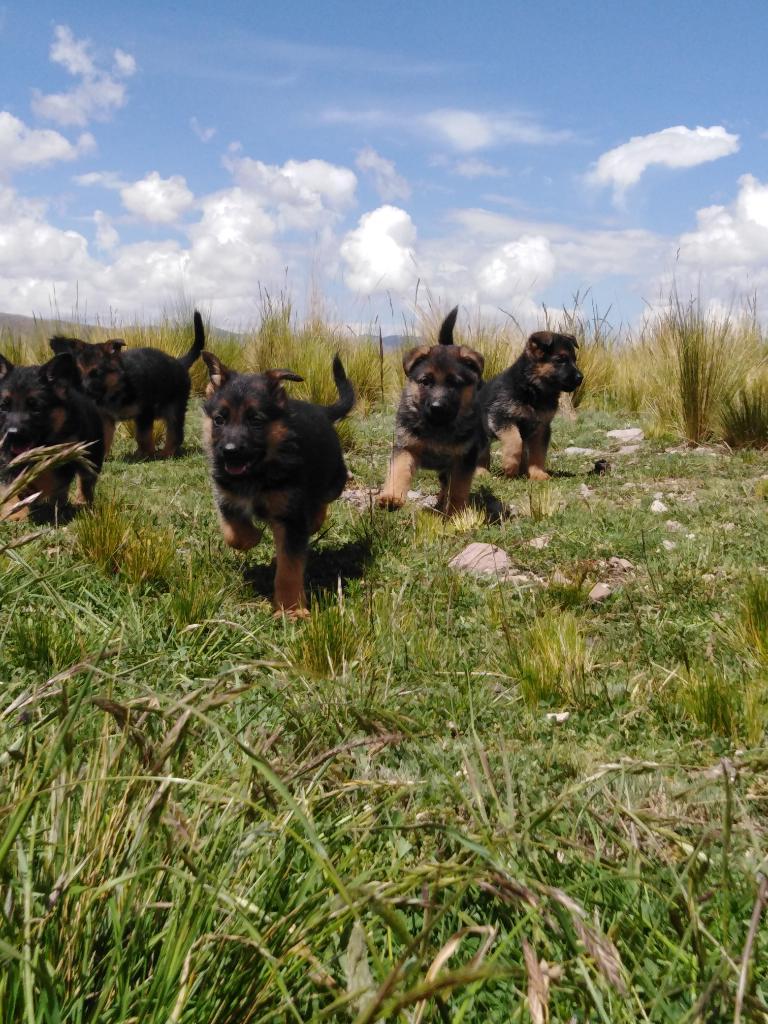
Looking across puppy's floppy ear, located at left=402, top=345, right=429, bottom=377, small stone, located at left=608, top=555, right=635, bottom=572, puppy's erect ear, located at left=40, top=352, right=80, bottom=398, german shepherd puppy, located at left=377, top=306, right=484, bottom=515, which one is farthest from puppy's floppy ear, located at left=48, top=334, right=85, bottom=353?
small stone, located at left=608, top=555, right=635, bottom=572

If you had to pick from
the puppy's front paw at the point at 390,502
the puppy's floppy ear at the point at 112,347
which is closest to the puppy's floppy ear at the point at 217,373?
the puppy's front paw at the point at 390,502

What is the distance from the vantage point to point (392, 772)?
7.96 ft

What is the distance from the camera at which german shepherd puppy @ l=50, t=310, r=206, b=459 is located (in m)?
8.12

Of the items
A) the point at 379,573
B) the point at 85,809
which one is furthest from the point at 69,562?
the point at 85,809

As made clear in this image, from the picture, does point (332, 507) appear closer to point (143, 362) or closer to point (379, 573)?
point (379, 573)

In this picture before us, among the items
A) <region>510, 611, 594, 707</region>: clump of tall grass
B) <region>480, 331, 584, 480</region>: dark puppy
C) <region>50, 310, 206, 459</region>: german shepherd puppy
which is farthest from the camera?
<region>50, 310, 206, 459</region>: german shepherd puppy

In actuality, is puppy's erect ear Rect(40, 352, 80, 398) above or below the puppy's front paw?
above

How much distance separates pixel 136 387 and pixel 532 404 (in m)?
3.95

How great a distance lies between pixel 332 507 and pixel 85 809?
201 inches

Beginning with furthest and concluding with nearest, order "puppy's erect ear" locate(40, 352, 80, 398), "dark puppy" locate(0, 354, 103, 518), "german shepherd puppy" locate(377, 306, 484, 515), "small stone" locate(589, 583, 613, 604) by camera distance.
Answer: "german shepherd puppy" locate(377, 306, 484, 515) → "puppy's erect ear" locate(40, 352, 80, 398) → "dark puppy" locate(0, 354, 103, 518) → "small stone" locate(589, 583, 613, 604)

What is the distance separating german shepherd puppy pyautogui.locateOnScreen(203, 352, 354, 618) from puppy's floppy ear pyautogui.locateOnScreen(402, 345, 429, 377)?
1.93 m

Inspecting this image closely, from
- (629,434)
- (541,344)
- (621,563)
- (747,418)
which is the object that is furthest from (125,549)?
(629,434)

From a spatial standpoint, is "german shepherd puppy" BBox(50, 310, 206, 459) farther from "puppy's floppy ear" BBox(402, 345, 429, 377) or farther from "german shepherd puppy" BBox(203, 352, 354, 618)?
"german shepherd puppy" BBox(203, 352, 354, 618)

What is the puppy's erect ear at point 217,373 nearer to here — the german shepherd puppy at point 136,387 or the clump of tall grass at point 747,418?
the german shepherd puppy at point 136,387
